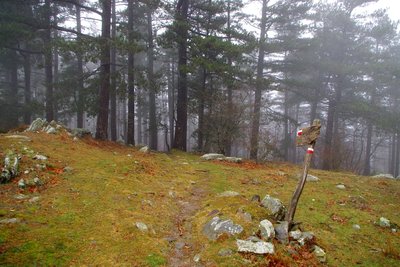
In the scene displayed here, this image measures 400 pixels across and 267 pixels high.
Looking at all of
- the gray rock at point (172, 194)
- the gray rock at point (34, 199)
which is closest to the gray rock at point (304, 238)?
the gray rock at point (172, 194)

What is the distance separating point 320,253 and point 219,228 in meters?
1.95

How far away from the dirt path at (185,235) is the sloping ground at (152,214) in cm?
2

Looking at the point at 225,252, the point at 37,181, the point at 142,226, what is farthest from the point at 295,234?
the point at 37,181

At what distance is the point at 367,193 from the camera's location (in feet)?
31.4

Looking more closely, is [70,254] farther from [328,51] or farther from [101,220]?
[328,51]

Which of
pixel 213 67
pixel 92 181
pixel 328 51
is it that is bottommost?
pixel 92 181

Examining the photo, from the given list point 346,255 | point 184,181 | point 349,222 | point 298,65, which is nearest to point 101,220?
point 184,181

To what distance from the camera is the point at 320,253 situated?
520cm

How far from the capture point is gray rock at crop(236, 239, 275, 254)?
463 cm

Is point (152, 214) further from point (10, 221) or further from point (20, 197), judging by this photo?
point (20, 197)

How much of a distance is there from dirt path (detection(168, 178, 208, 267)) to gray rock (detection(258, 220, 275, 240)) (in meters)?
1.33

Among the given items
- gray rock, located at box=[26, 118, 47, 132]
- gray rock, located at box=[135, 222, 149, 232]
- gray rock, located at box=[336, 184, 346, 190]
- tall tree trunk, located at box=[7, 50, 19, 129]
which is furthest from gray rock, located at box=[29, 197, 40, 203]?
tall tree trunk, located at box=[7, 50, 19, 129]

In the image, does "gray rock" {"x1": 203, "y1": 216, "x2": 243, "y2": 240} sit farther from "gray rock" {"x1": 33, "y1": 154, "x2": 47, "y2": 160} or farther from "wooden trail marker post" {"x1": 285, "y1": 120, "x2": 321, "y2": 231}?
"gray rock" {"x1": 33, "y1": 154, "x2": 47, "y2": 160}

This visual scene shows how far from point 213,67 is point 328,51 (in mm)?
13745
